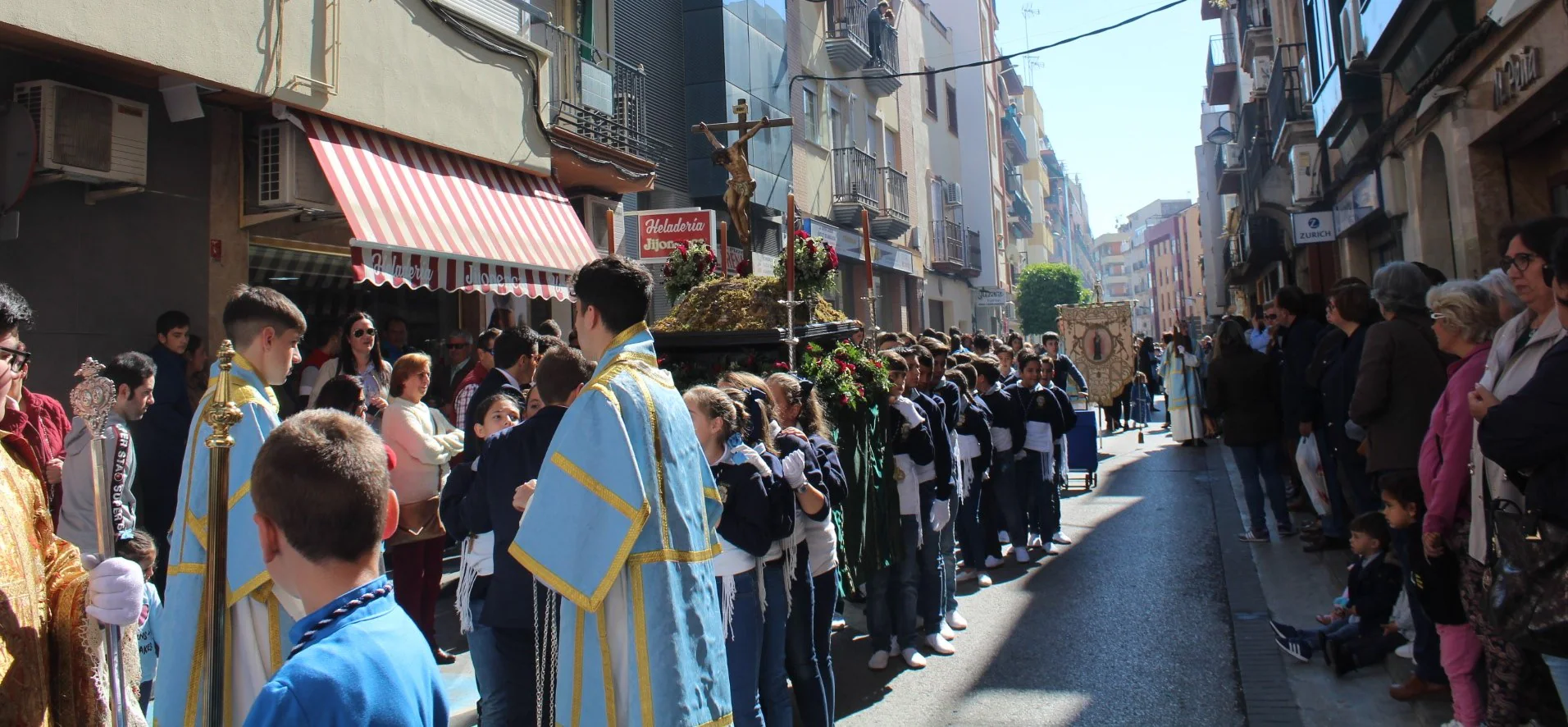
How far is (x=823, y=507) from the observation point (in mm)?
4512

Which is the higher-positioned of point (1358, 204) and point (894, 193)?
point (894, 193)

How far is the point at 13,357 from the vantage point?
112 inches

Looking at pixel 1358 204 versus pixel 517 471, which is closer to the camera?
pixel 517 471

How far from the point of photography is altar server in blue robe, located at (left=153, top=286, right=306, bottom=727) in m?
3.13

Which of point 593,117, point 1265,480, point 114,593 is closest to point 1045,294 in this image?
point 593,117

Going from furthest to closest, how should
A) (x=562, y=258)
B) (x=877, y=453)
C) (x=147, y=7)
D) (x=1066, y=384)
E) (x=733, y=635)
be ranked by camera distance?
1. (x=1066, y=384)
2. (x=562, y=258)
3. (x=147, y=7)
4. (x=877, y=453)
5. (x=733, y=635)

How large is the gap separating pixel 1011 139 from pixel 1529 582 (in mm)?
53678

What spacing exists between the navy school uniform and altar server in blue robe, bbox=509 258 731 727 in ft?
2.48

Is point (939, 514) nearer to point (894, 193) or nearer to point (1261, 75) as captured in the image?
point (894, 193)

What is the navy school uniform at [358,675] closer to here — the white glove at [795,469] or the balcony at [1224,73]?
the white glove at [795,469]

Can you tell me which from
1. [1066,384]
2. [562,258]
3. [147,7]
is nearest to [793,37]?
[1066,384]

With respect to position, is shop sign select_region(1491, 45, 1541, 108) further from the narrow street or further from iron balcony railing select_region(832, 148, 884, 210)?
iron balcony railing select_region(832, 148, 884, 210)

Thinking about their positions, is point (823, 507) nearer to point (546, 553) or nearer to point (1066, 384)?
point (546, 553)

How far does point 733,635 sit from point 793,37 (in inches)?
728
